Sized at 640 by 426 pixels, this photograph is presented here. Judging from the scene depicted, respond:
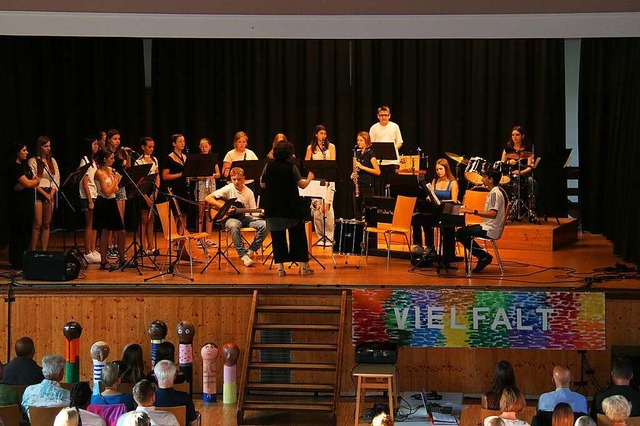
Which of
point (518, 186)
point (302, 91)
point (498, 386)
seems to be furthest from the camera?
point (302, 91)

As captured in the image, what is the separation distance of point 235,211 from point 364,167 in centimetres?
266

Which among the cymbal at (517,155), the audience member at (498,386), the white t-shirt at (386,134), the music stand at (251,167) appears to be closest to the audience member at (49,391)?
the audience member at (498,386)

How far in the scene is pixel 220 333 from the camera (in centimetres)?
1223

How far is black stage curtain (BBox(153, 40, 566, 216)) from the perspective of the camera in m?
17.9

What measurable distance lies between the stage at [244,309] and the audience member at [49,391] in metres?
2.96

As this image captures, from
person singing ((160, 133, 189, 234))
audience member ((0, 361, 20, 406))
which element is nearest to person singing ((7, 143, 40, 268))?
person singing ((160, 133, 189, 234))

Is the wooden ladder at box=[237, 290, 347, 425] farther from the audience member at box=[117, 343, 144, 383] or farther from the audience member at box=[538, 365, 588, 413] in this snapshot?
the audience member at box=[538, 365, 588, 413]

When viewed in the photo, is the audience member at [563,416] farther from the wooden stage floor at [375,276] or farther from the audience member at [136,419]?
the wooden stage floor at [375,276]

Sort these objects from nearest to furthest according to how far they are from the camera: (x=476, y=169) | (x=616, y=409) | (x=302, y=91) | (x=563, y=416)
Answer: (x=563, y=416) < (x=616, y=409) < (x=476, y=169) < (x=302, y=91)

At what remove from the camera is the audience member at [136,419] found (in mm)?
7734

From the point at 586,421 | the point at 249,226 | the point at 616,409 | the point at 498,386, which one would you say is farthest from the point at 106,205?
the point at 586,421

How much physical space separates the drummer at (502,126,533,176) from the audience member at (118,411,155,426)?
950 cm

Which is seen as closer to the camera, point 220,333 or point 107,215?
point 220,333

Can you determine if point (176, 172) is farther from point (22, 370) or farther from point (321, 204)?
point (22, 370)
